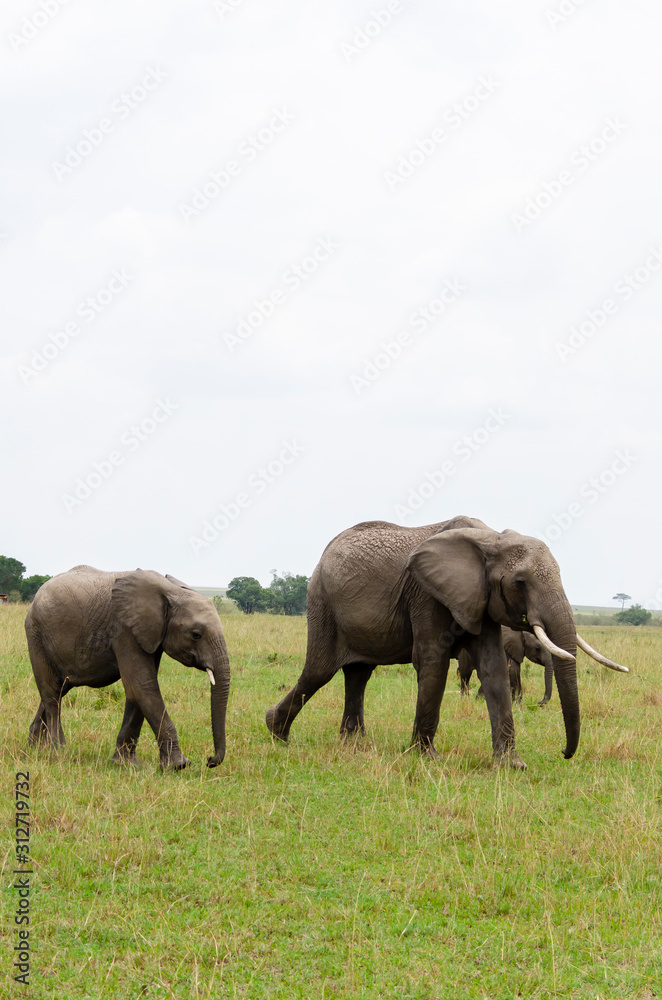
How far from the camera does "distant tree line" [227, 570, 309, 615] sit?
57.2 metres

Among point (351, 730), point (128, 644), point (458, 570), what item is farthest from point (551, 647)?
point (128, 644)

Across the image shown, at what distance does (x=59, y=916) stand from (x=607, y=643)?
21.8 metres

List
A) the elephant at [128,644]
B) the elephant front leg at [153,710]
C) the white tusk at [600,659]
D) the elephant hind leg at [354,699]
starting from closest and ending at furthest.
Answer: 1. the white tusk at [600,659]
2. the elephant front leg at [153,710]
3. the elephant at [128,644]
4. the elephant hind leg at [354,699]

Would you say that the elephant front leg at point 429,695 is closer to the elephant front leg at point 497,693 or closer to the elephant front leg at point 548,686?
the elephant front leg at point 497,693

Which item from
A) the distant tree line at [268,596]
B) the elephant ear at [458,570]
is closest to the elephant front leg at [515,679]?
the elephant ear at [458,570]

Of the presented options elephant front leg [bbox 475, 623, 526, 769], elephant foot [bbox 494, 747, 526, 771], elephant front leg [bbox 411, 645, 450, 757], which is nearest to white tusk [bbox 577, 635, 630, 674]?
elephant front leg [bbox 475, 623, 526, 769]

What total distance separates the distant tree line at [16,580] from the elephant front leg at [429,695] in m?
34.9

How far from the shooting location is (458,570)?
10008 mm

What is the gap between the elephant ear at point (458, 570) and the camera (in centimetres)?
990

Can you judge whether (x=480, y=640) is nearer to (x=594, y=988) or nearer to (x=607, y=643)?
(x=594, y=988)

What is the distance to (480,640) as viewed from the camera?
33.7 ft

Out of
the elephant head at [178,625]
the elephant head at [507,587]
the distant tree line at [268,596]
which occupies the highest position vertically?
the elephant head at [507,587]

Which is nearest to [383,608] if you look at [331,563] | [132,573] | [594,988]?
[331,563]

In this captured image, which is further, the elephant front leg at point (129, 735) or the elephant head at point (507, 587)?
the elephant front leg at point (129, 735)
